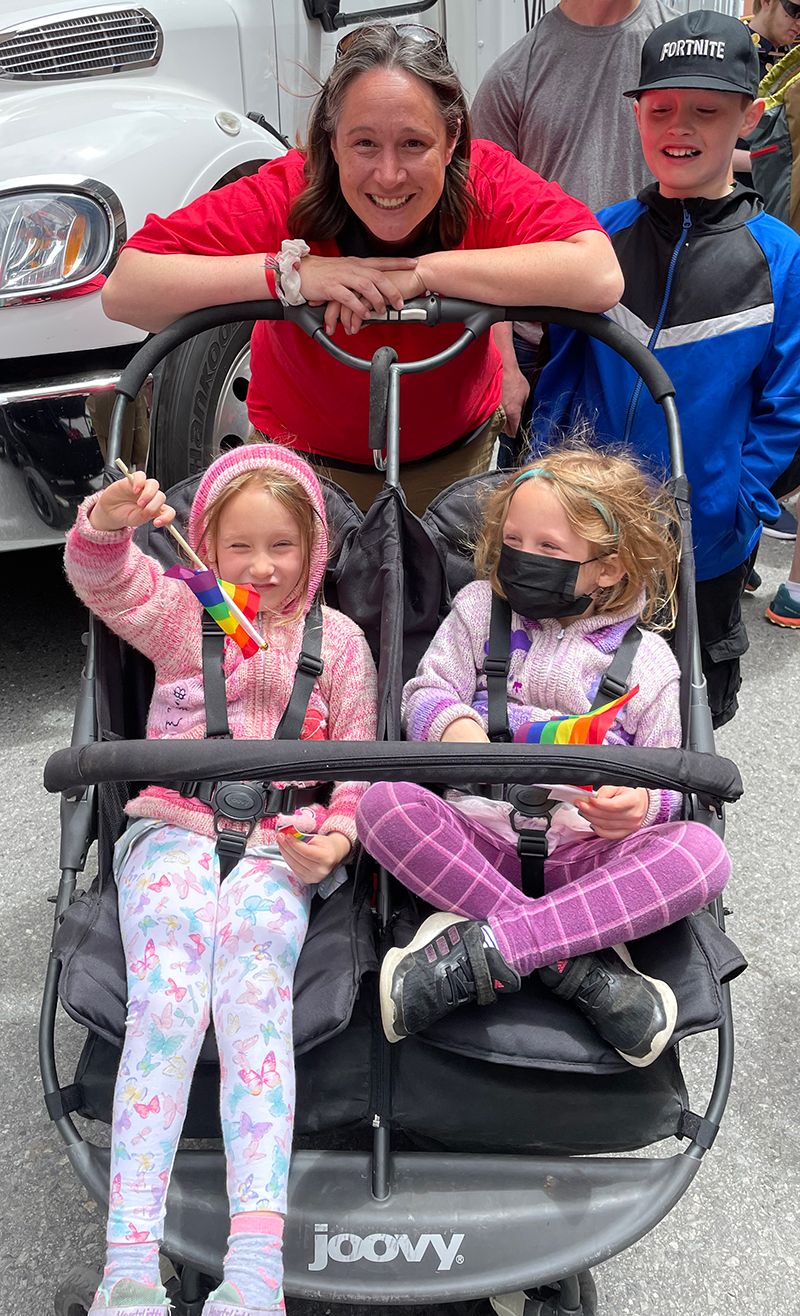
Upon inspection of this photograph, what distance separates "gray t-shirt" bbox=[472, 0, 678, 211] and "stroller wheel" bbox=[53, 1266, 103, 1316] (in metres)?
2.72

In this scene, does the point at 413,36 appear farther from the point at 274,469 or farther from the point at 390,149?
the point at 274,469

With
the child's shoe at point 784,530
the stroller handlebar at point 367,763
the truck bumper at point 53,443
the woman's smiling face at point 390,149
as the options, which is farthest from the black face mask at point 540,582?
the child's shoe at point 784,530

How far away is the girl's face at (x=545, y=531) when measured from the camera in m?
2.13

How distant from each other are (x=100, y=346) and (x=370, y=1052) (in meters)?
2.20

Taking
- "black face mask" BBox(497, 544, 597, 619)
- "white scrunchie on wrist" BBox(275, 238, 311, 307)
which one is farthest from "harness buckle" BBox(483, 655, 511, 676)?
"white scrunchie on wrist" BBox(275, 238, 311, 307)

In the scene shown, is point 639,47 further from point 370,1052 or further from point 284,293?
point 370,1052

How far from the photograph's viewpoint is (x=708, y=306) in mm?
2480

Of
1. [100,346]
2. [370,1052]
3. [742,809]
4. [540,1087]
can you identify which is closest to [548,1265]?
[540,1087]

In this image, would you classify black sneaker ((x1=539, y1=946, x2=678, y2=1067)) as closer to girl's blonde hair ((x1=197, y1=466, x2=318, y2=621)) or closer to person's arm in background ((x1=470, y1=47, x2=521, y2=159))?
Result: girl's blonde hair ((x1=197, y1=466, x2=318, y2=621))

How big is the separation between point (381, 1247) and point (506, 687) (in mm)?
971

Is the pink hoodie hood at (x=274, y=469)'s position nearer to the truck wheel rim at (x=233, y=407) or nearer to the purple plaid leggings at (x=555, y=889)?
the purple plaid leggings at (x=555, y=889)

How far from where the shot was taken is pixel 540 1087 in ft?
5.73

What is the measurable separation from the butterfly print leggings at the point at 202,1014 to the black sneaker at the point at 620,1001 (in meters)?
0.43

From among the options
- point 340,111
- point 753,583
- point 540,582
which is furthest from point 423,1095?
point 753,583
